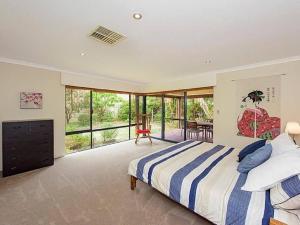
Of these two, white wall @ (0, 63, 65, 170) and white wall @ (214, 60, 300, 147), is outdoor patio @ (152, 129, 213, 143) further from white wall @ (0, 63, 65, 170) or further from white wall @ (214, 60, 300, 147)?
white wall @ (0, 63, 65, 170)

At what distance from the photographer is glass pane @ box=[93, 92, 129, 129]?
5.00m

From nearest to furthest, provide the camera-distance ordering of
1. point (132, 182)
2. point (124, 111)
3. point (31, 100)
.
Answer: point (132, 182) → point (31, 100) → point (124, 111)

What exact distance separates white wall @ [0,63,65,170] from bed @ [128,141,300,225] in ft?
8.69

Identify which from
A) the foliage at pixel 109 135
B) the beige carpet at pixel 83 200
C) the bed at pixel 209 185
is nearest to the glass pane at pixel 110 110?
the foliage at pixel 109 135

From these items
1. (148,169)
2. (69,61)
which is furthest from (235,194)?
(69,61)

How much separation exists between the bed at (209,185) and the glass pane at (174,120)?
3.06 meters

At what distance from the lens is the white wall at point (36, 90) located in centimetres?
321

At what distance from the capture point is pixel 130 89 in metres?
5.75

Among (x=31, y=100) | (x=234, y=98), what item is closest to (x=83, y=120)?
(x=31, y=100)

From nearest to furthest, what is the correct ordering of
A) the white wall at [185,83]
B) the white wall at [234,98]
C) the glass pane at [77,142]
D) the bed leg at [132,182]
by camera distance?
1. the bed leg at [132,182]
2. the white wall at [234,98]
3. the white wall at [185,83]
4. the glass pane at [77,142]

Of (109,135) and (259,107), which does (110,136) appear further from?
(259,107)

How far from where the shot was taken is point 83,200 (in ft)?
7.28

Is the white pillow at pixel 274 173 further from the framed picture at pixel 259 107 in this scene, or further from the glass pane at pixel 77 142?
the glass pane at pixel 77 142

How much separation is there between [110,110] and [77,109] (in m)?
1.17
